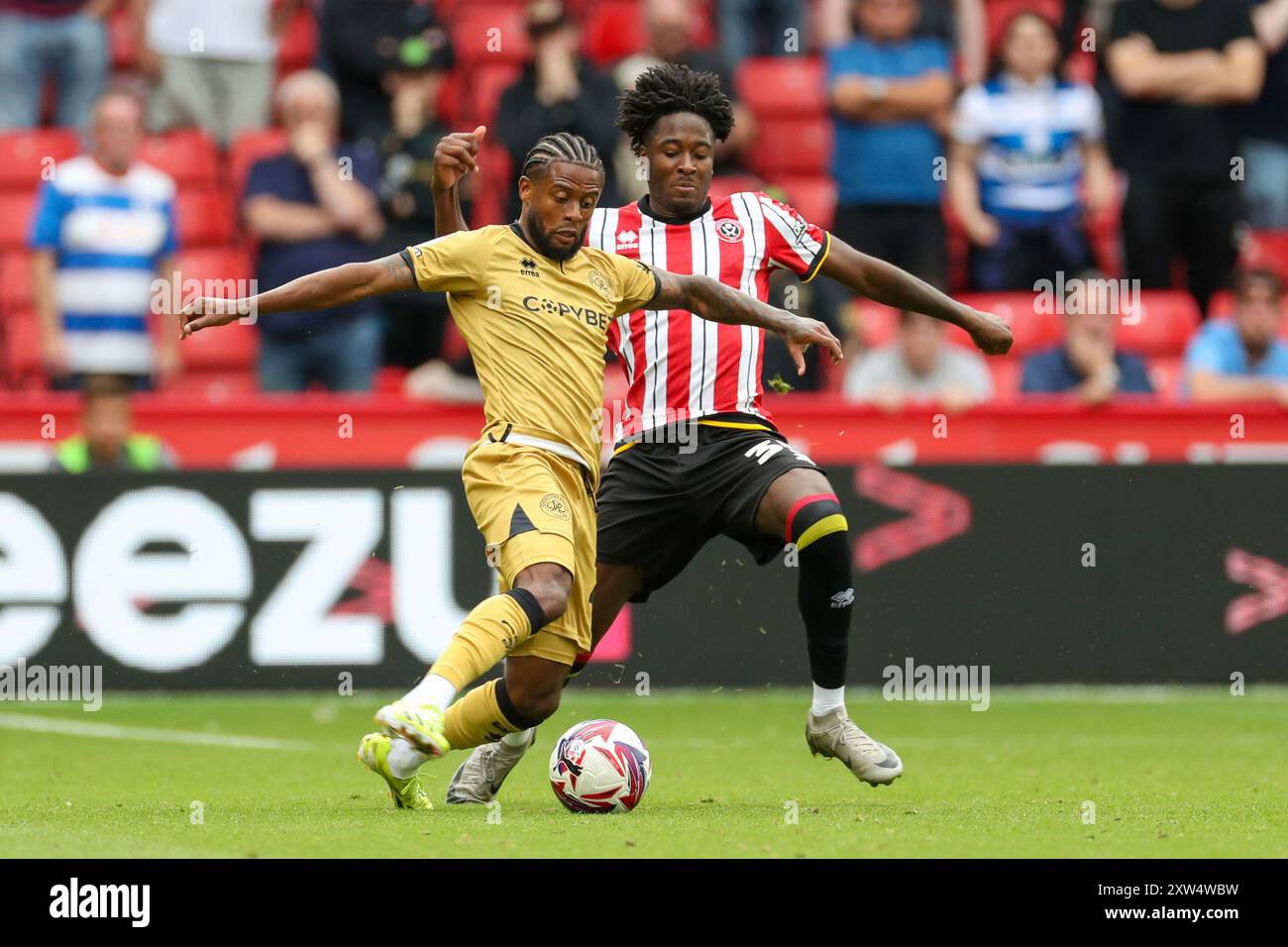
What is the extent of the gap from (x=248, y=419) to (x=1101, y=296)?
526 cm

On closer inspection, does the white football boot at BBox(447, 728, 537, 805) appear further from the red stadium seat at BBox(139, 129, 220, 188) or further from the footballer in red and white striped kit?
the red stadium seat at BBox(139, 129, 220, 188)

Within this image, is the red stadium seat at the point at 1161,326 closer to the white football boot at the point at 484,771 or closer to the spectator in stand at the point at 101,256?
the spectator in stand at the point at 101,256

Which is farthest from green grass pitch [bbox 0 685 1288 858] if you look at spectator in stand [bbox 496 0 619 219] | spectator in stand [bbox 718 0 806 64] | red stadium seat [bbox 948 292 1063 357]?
spectator in stand [bbox 718 0 806 64]

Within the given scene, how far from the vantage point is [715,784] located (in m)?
8.23

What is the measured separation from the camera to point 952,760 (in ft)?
29.7

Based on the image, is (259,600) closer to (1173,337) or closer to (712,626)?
(712,626)

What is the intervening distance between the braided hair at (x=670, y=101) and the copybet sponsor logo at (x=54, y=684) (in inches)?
201

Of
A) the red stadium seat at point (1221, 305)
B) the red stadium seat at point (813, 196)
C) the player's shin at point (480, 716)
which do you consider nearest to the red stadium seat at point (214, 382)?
the red stadium seat at point (813, 196)

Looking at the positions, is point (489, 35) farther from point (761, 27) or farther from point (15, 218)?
point (15, 218)

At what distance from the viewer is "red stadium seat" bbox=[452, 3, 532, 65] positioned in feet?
51.4

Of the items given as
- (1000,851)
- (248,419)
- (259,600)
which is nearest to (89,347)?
(248,419)

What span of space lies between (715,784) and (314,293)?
8.75 feet

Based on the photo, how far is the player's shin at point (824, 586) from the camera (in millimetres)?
7418
